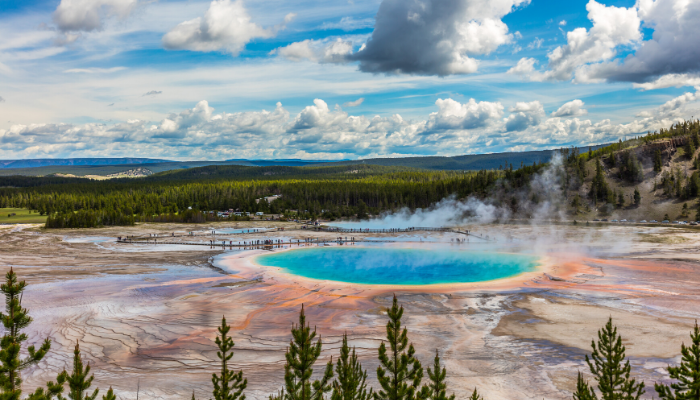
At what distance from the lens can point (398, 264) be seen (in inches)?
1843

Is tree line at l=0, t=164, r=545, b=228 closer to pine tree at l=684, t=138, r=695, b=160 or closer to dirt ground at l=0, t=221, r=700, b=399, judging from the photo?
pine tree at l=684, t=138, r=695, b=160

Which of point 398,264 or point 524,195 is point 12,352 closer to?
point 398,264

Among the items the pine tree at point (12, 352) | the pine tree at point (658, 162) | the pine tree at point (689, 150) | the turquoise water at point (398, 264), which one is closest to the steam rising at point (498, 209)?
the pine tree at point (658, 162)

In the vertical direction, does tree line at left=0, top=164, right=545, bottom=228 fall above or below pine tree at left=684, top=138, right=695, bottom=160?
below

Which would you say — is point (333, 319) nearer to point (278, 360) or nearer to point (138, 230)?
point (278, 360)

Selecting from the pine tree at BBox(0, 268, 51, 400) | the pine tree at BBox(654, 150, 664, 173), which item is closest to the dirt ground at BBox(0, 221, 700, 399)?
Answer: the pine tree at BBox(0, 268, 51, 400)

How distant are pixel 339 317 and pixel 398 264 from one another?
22282mm

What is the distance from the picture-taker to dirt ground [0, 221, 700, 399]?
57.3ft

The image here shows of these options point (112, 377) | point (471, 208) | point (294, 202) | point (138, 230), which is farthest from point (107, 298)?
point (294, 202)

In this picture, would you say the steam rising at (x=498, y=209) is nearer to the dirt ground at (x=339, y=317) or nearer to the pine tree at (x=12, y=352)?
the dirt ground at (x=339, y=317)

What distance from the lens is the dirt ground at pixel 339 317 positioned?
17469mm

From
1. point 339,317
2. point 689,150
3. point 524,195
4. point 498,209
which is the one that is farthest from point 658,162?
point 339,317

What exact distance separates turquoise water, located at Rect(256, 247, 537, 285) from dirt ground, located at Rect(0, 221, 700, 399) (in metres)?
3.33

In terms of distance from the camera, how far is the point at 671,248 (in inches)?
1959
